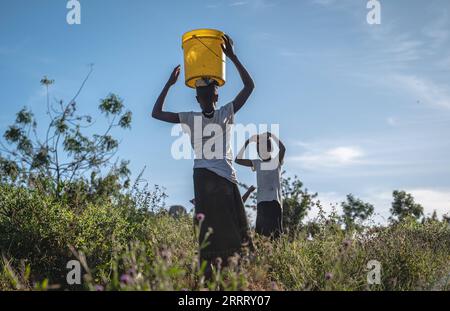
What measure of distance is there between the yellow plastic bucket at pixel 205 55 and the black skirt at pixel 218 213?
44.3 inches

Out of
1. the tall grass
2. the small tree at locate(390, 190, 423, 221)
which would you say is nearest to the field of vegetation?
the tall grass

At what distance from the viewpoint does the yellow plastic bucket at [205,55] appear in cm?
470

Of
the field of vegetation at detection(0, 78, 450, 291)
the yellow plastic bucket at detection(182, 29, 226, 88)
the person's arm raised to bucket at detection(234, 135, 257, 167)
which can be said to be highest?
the yellow plastic bucket at detection(182, 29, 226, 88)

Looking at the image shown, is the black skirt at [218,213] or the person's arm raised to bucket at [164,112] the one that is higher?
the person's arm raised to bucket at [164,112]

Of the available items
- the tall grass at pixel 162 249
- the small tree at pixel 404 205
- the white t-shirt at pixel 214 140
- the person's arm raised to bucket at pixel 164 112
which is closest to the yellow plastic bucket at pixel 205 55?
the person's arm raised to bucket at pixel 164 112

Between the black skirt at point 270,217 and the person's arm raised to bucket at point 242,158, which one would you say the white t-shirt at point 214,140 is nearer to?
the black skirt at point 270,217

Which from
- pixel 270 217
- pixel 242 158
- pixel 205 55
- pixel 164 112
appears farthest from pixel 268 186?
pixel 164 112

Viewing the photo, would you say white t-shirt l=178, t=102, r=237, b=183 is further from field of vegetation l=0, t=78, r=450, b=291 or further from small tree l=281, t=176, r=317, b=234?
small tree l=281, t=176, r=317, b=234

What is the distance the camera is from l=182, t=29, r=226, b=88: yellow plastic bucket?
185 inches

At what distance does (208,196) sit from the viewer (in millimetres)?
4129

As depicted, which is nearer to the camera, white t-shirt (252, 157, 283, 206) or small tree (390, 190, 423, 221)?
white t-shirt (252, 157, 283, 206)

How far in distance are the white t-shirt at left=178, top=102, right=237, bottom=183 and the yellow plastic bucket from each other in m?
0.66

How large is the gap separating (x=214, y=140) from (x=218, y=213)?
2.17 ft
